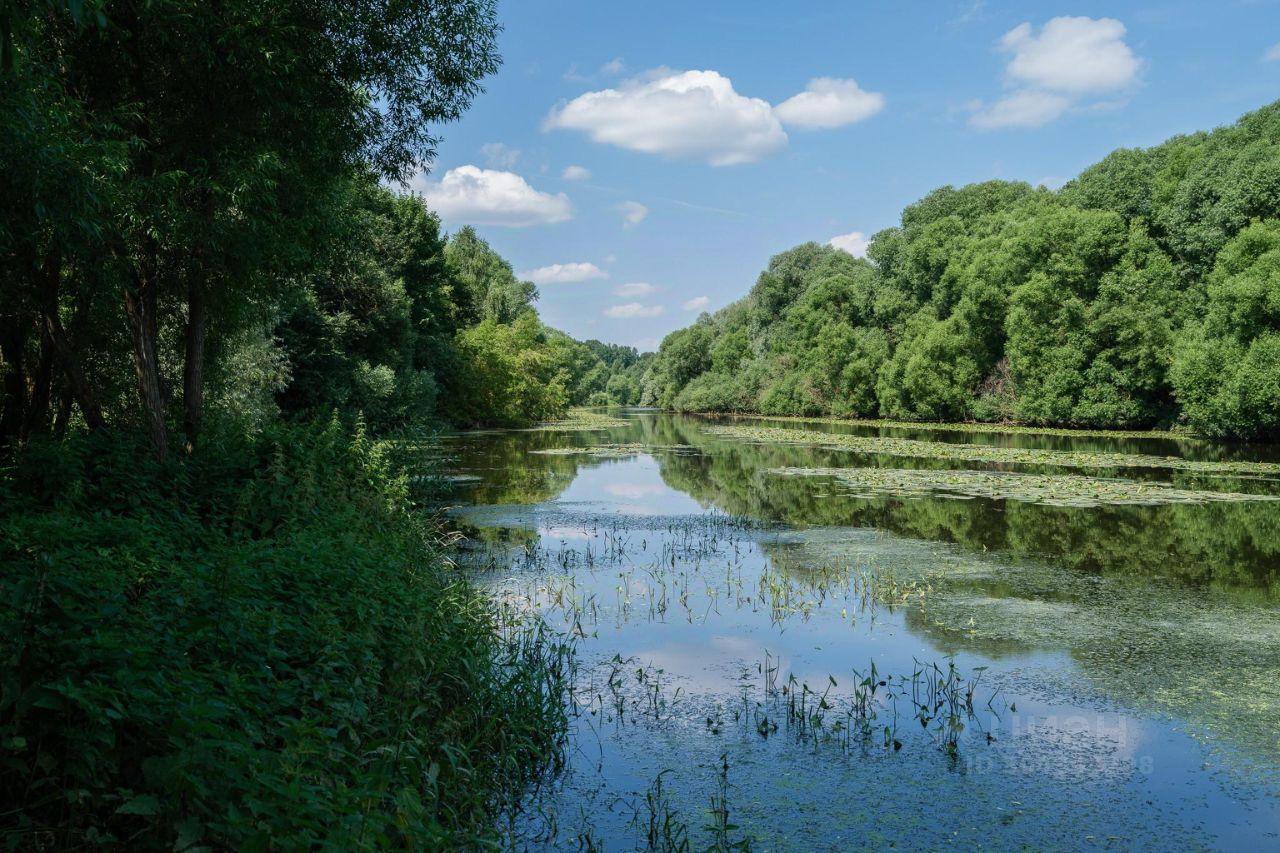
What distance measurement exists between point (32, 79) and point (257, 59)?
10.3ft

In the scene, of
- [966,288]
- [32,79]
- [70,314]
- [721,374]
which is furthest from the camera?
[721,374]

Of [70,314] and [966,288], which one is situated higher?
[966,288]

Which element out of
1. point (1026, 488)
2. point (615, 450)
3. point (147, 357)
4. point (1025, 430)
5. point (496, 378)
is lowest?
point (1026, 488)

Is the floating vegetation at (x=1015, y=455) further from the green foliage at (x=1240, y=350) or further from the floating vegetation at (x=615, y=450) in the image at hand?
the green foliage at (x=1240, y=350)

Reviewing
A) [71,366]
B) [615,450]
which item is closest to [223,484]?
[71,366]

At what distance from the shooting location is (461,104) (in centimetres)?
1405

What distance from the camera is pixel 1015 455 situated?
1268 inches

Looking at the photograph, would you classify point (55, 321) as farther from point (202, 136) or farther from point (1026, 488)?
point (1026, 488)

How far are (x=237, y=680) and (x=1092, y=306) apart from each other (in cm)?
5153

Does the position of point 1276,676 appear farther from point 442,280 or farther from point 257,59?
point 442,280

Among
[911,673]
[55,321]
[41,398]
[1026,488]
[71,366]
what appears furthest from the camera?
[1026,488]

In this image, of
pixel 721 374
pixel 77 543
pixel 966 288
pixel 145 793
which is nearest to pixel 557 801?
pixel 145 793

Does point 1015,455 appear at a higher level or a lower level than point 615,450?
lower

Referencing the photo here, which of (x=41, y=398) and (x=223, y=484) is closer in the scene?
(x=223, y=484)
